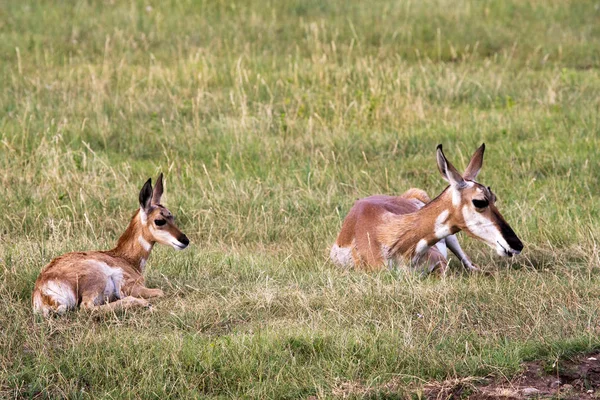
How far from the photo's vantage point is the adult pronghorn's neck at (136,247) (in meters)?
7.17

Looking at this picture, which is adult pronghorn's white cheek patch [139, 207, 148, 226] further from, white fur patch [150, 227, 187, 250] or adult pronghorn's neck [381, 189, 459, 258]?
adult pronghorn's neck [381, 189, 459, 258]

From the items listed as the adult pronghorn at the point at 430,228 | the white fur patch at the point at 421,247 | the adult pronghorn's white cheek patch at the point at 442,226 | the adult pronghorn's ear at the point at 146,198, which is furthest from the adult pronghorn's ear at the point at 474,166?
the adult pronghorn's ear at the point at 146,198

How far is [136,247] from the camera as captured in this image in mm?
7176

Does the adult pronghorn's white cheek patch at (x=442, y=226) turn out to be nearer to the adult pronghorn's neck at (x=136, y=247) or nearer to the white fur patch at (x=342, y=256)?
the white fur patch at (x=342, y=256)

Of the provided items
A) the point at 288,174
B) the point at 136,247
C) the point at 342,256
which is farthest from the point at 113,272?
the point at 288,174

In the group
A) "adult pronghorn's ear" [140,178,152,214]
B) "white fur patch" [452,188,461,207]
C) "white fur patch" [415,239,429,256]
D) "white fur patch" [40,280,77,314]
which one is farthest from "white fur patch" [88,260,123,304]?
"white fur patch" [452,188,461,207]

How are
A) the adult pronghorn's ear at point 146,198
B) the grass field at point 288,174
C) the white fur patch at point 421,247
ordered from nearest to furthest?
1. the grass field at point 288,174
2. the adult pronghorn's ear at point 146,198
3. the white fur patch at point 421,247

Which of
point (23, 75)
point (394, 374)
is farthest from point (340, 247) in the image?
point (23, 75)

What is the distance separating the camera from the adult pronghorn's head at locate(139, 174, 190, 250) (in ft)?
23.1

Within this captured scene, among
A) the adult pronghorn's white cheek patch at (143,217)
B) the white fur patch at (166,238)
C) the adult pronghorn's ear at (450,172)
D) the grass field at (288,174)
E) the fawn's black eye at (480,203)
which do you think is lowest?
the grass field at (288,174)

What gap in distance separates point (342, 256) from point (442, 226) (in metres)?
0.88

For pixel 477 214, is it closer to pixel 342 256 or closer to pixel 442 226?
pixel 442 226

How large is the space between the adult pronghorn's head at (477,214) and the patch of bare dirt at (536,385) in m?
1.71

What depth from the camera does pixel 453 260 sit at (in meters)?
8.24
